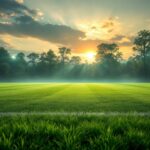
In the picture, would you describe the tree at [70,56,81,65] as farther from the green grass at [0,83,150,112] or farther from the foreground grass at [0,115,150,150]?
the foreground grass at [0,115,150,150]

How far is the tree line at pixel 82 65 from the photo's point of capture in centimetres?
9631

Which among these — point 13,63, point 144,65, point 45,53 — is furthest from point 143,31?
point 13,63

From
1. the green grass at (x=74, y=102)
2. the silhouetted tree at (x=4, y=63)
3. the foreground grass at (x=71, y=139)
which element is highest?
the silhouetted tree at (x=4, y=63)

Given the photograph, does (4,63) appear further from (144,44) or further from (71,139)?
(71,139)

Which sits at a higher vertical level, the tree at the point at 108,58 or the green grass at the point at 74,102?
the tree at the point at 108,58

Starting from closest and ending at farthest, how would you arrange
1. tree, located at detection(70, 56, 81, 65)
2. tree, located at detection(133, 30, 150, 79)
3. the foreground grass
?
the foreground grass < tree, located at detection(133, 30, 150, 79) < tree, located at detection(70, 56, 81, 65)

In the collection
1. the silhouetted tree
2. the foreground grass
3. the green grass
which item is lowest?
the green grass

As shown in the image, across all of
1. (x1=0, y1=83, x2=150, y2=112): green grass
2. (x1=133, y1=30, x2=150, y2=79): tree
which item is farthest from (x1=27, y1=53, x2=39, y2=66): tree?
(x1=0, y1=83, x2=150, y2=112): green grass

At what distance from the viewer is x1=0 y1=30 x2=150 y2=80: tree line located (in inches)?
3792

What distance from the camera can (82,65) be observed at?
374 ft

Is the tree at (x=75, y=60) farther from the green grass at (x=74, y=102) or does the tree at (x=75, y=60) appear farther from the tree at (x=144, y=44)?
the green grass at (x=74, y=102)

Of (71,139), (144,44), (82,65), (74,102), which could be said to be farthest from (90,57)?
(71,139)

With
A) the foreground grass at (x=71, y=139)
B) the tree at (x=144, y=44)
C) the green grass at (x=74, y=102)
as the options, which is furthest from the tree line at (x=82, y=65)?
the foreground grass at (x=71, y=139)

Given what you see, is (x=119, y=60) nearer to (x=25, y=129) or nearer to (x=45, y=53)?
(x=45, y=53)
